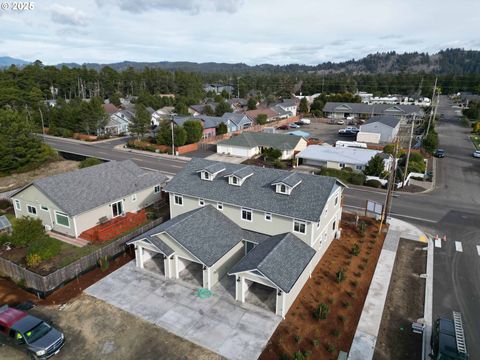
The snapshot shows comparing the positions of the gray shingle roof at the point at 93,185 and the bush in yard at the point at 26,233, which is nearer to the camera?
the bush in yard at the point at 26,233

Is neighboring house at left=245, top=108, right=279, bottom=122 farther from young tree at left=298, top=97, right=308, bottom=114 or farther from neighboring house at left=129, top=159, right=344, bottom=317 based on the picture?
neighboring house at left=129, top=159, right=344, bottom=317

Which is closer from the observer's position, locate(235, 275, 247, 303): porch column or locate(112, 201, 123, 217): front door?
locate(235, 275, 247, 303): porch column

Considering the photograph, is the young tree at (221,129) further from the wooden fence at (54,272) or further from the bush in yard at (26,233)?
the bush in yard at (26,233)

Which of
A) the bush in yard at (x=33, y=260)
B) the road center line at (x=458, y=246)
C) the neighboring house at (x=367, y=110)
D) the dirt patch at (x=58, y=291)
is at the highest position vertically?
the neighboring house at (x=367, y=110)

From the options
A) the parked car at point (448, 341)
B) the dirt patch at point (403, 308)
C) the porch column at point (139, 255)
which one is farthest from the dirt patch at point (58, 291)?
the parked car at point (448, 341)

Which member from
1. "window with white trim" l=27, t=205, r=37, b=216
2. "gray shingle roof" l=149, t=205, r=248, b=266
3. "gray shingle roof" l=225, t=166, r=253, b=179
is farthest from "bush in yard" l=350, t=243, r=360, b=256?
"window with white trim" l=27, t=205, r=37, b=216

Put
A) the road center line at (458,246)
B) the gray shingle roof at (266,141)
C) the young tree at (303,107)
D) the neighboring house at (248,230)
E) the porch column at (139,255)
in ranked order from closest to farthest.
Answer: the neighboring house at (248,230), the porch column at (139,255), the road center line at (458,246), the gray shingle roof at (266,141), the young tree at (303,107)

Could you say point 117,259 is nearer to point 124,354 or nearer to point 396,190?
point 124,354
